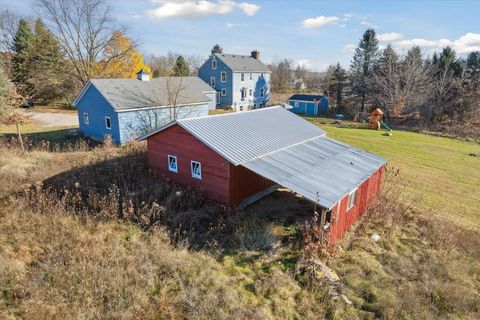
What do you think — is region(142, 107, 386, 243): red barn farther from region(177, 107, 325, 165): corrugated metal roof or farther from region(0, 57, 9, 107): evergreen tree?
region(0, 57, 9, 107): evergreen tree

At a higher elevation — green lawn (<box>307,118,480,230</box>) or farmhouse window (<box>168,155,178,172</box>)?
farmhouse window (<box>168,155,178,172</box>)

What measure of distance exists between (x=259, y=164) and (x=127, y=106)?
15.1 m

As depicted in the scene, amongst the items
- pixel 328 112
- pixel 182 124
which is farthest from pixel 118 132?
pixel 328 112

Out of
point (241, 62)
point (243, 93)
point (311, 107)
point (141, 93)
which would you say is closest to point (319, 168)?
point (141, 93)

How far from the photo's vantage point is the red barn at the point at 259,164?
1114cm

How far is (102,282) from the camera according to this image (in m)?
7.44

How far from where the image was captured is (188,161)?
45.0 ft

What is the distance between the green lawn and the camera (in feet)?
52.2

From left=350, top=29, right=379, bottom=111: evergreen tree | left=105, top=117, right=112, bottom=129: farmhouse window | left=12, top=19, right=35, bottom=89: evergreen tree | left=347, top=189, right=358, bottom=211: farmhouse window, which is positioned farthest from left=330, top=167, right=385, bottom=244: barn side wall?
left=12, top=19, right=35, bottom=89: evergreen tree

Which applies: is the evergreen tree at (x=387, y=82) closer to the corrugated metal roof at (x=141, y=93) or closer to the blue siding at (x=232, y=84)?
the blue siding at (x=232, y=84)

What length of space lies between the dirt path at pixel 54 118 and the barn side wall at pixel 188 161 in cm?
2118

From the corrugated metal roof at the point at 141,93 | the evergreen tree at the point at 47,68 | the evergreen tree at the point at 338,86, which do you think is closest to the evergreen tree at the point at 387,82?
the evergreen tree at the point at 338,86

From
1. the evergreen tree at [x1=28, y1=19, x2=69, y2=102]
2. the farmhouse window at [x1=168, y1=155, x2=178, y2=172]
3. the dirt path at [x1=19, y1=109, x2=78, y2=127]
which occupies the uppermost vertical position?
the evergreen tree at [x1=28, y1=19, x2=69, y2=102]

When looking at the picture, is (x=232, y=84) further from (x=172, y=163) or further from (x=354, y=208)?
(x=354, y=208)
